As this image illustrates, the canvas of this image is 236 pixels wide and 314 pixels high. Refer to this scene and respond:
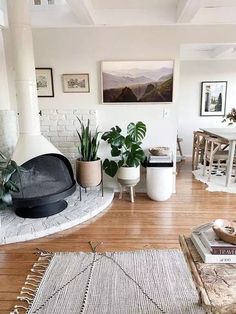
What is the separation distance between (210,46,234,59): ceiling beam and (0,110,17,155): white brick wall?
3884mm

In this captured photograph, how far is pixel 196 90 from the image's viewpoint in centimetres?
603

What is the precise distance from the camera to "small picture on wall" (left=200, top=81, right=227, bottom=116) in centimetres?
595

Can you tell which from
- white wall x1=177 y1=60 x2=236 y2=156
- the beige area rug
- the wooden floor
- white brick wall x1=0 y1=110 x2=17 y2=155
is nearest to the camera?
the beige area rug

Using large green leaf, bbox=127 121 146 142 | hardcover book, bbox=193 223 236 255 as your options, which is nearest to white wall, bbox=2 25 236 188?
large green leaf, bbox=127 121 146 142

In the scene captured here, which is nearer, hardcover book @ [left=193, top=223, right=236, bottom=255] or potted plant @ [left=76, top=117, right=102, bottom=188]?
hardcover book @ [left=193, top=223, right=236, bottom=255]

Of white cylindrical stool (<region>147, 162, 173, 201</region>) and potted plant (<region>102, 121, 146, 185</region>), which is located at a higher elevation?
potted plant (<region>102, 121, 146, 185</region>)

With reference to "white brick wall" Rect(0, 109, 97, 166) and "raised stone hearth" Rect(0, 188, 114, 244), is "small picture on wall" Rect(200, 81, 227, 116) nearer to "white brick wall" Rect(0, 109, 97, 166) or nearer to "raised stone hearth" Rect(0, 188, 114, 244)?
"white brick wall" Rect(0, 109, 97, 166)

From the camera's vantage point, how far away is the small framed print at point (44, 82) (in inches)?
137

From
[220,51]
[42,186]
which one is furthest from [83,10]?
[220,51]

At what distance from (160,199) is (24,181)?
5.71 ft

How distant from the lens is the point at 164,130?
3.67 metres

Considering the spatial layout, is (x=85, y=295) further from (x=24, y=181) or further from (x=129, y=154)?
(x=129, y=154)

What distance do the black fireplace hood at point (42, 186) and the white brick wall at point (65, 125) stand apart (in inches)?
24.0

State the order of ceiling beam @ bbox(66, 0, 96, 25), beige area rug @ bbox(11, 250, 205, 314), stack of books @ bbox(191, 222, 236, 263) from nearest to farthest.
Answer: stack of books @ bbox(191, 222, 236, 263)
beige area rug @ bbox(11, 250, 205, 314)
ceiling beam @ bbox(66, 0, 96, 25)
